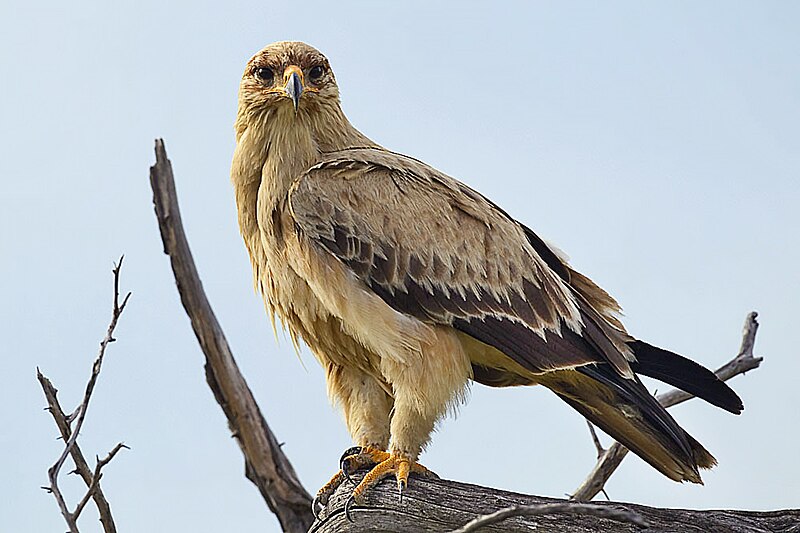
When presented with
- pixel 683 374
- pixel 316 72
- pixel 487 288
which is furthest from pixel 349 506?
pixel 316 72

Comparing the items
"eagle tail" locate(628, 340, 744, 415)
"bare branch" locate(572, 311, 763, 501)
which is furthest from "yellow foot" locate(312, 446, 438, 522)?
"bare branch" locate(572, 311, 763, 501)

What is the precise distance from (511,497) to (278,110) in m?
1.69

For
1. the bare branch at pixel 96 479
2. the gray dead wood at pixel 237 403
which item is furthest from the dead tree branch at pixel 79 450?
the gray dead wood at pixel 237 403

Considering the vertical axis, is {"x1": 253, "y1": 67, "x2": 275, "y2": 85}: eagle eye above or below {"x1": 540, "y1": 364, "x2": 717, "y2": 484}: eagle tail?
above

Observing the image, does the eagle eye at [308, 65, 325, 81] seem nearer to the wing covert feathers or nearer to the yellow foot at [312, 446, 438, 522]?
the wing covert feathers

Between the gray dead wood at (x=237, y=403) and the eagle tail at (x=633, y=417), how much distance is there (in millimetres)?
2444

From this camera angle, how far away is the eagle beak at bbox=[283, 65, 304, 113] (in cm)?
359

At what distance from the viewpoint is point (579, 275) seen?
421 cm

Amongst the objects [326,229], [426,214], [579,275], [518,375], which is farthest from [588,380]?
[326,229]

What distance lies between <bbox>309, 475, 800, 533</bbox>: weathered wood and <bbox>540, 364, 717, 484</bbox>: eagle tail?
32 cm

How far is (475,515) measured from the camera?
323cm

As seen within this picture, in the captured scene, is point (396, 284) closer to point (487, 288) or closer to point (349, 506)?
point (487, 288)

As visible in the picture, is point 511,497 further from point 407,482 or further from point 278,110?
point 278,110

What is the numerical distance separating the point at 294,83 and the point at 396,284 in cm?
84
